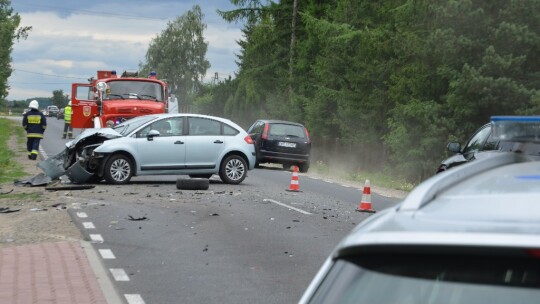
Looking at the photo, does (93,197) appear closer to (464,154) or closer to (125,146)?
(125,146)

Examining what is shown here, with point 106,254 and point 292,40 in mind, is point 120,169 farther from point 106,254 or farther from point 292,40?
point 292,40

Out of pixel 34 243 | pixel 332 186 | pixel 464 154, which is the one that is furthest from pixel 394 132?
pixel 34 243

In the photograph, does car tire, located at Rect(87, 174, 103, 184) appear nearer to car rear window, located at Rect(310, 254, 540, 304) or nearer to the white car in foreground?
the white car in foreground

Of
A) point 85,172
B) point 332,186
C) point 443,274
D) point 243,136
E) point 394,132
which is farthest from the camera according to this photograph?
point 394,132

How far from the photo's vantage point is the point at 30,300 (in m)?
8.48

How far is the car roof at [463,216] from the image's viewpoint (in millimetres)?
2275

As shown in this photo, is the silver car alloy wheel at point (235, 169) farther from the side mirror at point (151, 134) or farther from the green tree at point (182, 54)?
the green tree at point (182, 54)

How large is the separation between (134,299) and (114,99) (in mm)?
20666

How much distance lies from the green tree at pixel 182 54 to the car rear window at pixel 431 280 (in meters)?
113

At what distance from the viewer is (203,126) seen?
22.7 m

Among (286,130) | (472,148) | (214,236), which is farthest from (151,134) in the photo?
(286,130)

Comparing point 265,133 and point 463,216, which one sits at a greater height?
point 463,216

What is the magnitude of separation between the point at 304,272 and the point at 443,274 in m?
8.41

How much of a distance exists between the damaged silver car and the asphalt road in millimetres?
433
